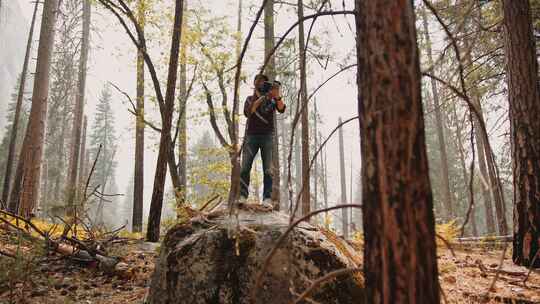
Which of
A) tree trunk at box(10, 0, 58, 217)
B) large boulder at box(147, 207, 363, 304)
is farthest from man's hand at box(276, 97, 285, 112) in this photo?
tree trunk at box(10, 0, 58, 217)

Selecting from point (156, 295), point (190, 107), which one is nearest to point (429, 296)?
point (156, 295)

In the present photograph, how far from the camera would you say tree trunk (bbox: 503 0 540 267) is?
14.5 ft

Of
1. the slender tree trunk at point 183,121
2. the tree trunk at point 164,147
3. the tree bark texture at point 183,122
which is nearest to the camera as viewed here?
the tree trunk at point 164,147

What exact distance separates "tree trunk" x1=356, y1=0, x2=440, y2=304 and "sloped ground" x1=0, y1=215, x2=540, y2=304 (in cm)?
228

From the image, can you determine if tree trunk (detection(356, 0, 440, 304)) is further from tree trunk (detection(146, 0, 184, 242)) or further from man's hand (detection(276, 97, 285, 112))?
tree trunk (detection(146, 0, 184, 242))

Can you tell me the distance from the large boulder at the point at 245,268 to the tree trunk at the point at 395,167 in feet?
4.40

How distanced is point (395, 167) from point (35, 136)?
28.6ft

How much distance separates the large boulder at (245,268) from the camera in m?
2.50

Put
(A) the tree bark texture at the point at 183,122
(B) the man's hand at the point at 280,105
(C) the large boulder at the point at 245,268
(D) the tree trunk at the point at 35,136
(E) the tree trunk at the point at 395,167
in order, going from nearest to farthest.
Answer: (E) the tree trunk at the point at 395,167, (C) the large boulder at the point at 245,268, (B) the man's hand at the point at 280,105, (A) the tree bark texture at the point at 183,122, (D) the tree trunk at the point at 35,136

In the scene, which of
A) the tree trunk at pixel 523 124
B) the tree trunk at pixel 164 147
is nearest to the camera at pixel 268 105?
the tree trunk at pixel 164 147

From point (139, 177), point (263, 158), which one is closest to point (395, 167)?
point (263, 158)

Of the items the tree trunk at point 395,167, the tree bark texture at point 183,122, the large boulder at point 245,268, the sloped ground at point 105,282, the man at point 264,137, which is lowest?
the sloped ground at point 105,282

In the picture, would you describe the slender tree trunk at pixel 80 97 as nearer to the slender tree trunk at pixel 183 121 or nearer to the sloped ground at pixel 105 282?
the slender tree trunk at pixel 183 121

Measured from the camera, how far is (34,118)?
7.55 metres
